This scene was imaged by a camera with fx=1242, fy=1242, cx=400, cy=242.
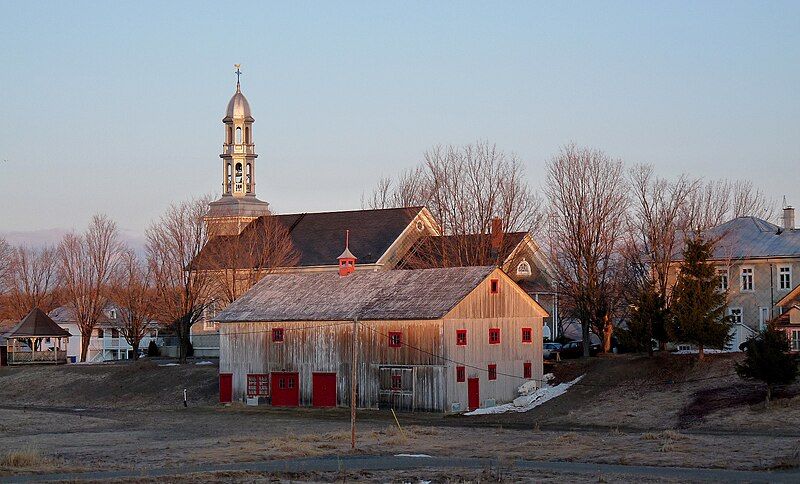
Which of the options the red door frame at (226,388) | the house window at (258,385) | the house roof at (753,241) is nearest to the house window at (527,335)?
the house window at (258,385)

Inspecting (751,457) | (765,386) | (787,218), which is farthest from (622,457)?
(787,218)

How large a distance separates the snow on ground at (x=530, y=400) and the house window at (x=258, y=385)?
12.9 metres

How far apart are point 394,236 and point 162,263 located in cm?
1693

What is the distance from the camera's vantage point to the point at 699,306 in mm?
61438

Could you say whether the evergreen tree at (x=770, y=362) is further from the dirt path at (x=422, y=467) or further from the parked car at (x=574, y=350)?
the parked car at (x=574, y=350)

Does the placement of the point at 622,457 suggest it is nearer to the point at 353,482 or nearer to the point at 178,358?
the point at 353,482

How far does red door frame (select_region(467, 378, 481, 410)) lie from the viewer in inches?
2494

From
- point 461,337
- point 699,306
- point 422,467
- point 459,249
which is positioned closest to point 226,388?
point 461,337

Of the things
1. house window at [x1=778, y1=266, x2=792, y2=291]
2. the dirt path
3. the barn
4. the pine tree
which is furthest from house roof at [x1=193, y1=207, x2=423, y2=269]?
the dirt path

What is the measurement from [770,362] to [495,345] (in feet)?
55.2

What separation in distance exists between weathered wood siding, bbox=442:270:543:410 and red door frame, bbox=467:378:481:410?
234mm

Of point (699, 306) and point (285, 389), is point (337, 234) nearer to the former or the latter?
point (285, 389)

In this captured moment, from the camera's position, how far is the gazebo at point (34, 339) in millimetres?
94938

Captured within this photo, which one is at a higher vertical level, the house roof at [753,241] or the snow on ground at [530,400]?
the house roof at [753,241]
